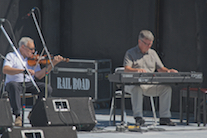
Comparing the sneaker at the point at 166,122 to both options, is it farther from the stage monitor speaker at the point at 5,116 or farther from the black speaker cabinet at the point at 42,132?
the black speaker cabinet at the point at 42,132

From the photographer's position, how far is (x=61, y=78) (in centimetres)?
729

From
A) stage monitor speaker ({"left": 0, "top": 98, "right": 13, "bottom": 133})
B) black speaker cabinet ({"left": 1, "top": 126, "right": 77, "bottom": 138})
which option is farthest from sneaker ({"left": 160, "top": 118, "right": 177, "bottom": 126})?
black speaker cabinet ({"left": 1, "top": 126, "right": 77, "bottom": 138})

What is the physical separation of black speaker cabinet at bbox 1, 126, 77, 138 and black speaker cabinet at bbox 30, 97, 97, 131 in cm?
107

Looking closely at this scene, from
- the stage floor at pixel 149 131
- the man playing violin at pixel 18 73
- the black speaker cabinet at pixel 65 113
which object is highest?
the man playing violin at pixel 18 73

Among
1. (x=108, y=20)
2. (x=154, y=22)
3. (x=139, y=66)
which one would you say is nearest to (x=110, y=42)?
(x=108, y=20)

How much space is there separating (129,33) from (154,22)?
1.75 ft

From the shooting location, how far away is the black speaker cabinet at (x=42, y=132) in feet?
9.37

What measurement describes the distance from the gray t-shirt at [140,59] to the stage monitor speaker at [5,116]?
164cm

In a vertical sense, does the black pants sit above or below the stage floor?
above

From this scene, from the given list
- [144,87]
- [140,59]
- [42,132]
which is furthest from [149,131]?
[42,132]

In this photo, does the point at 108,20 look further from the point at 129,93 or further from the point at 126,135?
the point at 126,135

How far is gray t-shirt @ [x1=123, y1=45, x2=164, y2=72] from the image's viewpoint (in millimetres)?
5254

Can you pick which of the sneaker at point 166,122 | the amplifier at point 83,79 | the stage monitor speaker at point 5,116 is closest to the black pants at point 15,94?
the stage monitor speaker at point 5,116

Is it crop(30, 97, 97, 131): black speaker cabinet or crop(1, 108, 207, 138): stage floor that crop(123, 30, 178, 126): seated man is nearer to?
crop(1, 108, 207, 138): stage floor
